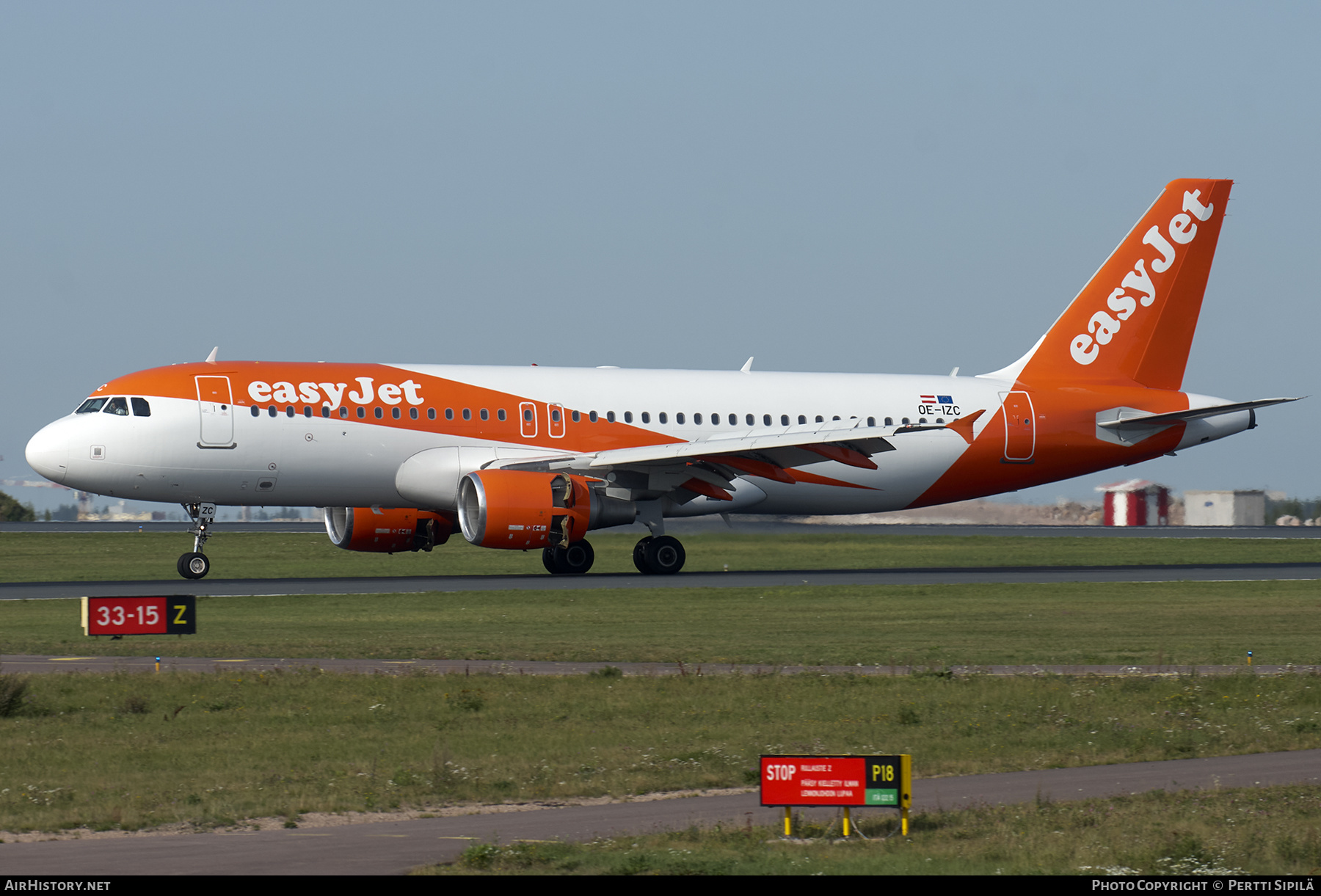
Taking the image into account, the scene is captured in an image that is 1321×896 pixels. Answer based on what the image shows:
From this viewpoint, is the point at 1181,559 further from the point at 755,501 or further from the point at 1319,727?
the point at 1319,727

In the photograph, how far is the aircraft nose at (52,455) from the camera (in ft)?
125

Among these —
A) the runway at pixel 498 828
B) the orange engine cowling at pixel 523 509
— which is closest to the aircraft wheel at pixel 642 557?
the orange engine cowling at pixel 523 509

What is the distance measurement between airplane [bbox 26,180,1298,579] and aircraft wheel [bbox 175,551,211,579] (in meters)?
0.05

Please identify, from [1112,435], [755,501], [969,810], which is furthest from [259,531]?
[969,810]

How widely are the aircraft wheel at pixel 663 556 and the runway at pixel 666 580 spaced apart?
1.32ft

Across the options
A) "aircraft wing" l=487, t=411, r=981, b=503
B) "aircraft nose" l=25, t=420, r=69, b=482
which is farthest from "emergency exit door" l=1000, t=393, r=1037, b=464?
"aircraft nose" l=25, t=420, r=69, b=482

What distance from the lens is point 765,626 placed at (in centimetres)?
2955

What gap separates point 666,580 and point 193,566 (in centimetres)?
1152

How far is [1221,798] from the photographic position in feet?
44.7

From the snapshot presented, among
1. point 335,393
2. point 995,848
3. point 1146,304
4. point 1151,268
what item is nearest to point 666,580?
point 335,393

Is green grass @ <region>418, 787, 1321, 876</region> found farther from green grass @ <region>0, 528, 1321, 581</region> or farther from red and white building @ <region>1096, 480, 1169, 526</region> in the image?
red and white building @ <region>1096, 480, 1169, 526</region>

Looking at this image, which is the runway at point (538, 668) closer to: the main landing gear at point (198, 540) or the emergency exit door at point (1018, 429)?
the main landing gear at point (198, 540)

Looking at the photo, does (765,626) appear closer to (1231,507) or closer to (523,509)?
(523,509)

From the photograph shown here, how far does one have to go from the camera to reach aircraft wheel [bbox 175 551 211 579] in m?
38.6
